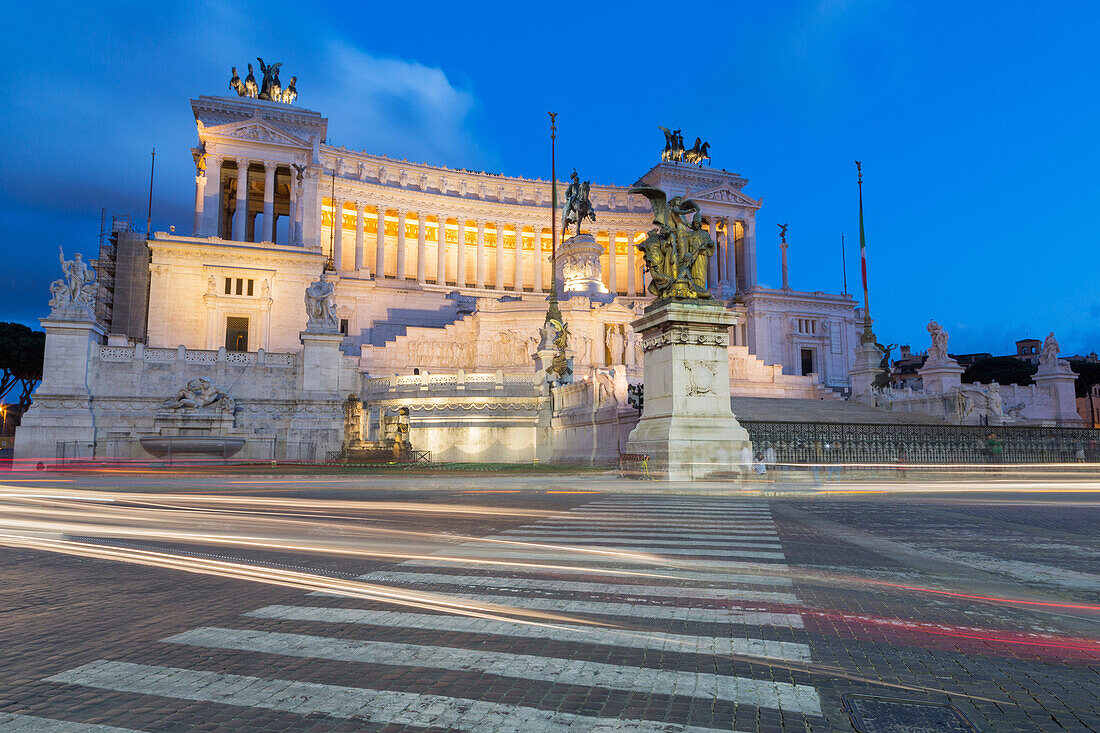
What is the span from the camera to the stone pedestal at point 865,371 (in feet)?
135

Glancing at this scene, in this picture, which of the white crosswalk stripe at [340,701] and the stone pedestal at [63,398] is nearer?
the white crosswalk stripe at [340,701]

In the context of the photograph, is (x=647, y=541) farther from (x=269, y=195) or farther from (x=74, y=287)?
(x=269, y=195)

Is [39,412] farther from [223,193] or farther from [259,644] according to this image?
[223,193]

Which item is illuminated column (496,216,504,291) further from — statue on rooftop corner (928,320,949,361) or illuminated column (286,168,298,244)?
statue on rooftop corner (928,320,949,361)

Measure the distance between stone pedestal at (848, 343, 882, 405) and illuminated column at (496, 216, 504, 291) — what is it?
167 feet

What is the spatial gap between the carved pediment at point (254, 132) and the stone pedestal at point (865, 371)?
53814mm

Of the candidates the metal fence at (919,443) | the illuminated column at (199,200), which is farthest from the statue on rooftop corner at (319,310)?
the illuminated column at (199,200)

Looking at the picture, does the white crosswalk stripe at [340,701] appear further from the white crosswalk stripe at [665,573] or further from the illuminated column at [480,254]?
the illuminated column at [480,254]

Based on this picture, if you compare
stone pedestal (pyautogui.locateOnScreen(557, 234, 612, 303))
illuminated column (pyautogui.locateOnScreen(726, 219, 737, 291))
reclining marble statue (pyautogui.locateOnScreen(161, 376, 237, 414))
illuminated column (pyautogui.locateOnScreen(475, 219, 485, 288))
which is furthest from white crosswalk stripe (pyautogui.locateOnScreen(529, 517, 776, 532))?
illuminated column (pyautogui.locateOnScreen(726, 219, 737, 291))

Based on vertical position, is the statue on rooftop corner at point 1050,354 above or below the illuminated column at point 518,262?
below

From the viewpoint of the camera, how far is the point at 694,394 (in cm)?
1800

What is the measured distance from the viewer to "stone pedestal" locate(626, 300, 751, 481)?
1750 cm

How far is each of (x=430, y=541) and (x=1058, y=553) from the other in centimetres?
734

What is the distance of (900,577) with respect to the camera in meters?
6.86
